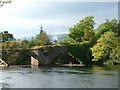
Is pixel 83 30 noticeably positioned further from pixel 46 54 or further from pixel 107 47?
pixel 107 47

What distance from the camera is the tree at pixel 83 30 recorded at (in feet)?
218

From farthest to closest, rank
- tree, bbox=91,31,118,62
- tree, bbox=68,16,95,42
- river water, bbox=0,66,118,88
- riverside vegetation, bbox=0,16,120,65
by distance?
1. tree, bbox=68,16,95,42
2. riverside vegetation, bbox=0,16,120,65
3. tree, bbox=91,31,118,62
4. river water, bbox=0,66,118,88

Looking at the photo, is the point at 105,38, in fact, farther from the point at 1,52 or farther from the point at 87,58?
the point at 1,52

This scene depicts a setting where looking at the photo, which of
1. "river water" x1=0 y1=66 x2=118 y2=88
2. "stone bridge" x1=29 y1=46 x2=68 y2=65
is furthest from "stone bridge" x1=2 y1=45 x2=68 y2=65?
"river water" x1=0 y1=66 x2=118 y2=88

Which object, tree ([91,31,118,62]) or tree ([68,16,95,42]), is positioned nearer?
tree ([91,31,118,62])

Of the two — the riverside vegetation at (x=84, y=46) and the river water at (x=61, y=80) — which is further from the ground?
the riverside vegetation at (x=84, y=46)

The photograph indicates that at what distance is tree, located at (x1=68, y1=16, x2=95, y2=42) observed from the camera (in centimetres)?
6631

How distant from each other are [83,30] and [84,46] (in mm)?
10764

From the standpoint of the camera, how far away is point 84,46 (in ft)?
198

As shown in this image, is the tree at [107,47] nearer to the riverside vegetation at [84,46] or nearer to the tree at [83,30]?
the riverside vegetation at [84,46]

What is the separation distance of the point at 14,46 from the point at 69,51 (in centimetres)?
1216

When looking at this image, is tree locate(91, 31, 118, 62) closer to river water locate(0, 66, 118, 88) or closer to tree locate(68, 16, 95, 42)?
tree locate(68, 16, 95, 42)

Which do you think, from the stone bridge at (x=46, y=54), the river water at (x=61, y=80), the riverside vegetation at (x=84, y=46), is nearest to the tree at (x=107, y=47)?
the riverside vegetation at (x=84, y=46)

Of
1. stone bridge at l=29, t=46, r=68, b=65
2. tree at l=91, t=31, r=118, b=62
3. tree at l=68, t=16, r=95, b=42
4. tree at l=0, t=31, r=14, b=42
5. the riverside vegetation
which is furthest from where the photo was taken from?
tree at l=0, t=31, r=14, b=42
